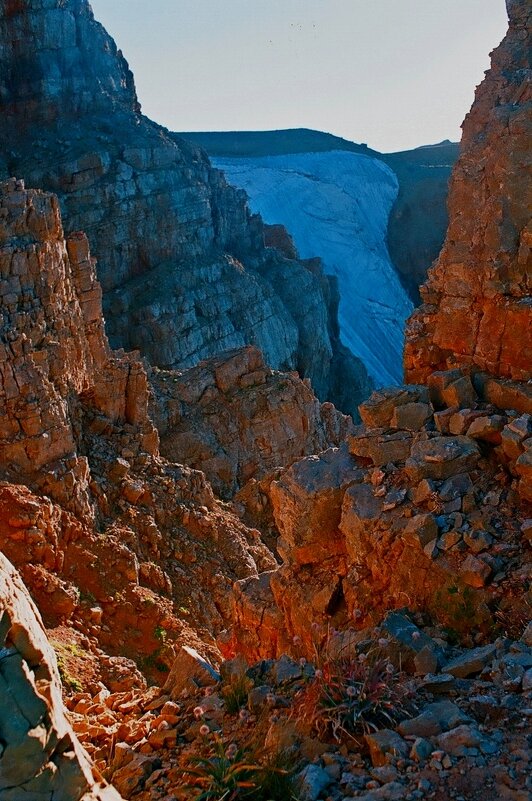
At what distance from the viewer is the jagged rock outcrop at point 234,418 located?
18.8 metres

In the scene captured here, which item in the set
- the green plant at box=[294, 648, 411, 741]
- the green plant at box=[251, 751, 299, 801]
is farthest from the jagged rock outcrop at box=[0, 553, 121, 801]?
the green plant at box=[294, 648, 411, 741]

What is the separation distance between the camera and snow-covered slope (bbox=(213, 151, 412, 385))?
55.2 m

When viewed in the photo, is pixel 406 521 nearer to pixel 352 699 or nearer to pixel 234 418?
pixel 352 699

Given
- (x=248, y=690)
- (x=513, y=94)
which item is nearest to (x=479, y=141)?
(x=513, y=94)

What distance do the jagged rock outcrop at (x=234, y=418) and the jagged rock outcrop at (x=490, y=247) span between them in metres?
10.4

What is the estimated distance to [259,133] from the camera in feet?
233

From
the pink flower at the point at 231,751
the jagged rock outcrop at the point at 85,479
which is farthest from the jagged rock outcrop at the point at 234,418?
the pink flower at the point at 231,751

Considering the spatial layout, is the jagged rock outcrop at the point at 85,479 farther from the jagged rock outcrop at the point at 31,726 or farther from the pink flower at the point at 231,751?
the jagged rock outcrop at the point at 31,726

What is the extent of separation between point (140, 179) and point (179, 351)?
7.42 meters

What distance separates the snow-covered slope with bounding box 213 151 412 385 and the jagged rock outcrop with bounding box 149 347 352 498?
106ft

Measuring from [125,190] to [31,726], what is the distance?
31026mm

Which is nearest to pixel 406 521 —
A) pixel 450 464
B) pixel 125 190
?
pixel 450 464

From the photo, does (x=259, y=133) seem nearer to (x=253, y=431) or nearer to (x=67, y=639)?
(x=253, y=431)

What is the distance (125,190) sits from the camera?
108 ft
